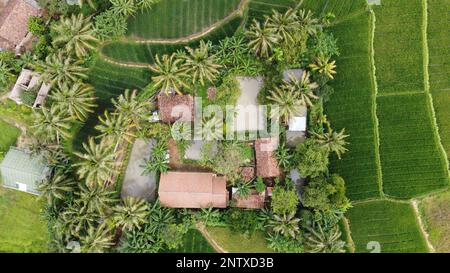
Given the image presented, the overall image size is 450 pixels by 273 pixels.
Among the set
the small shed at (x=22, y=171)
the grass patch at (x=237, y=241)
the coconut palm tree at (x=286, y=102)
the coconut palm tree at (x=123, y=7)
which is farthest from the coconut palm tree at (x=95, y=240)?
the coconut palm tree at (x=123, y=7)

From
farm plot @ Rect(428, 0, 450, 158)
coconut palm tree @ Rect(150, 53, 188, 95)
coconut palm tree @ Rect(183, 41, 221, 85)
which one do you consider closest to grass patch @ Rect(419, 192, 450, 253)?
farm plot @ Rect(428, 0, 450, 158)

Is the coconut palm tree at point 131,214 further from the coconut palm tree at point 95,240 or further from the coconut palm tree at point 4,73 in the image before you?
the coconut palm tree at point 4,73

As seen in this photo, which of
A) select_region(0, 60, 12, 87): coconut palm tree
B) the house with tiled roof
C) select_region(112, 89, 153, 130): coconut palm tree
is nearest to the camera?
select_region(112, 89, 153, 130): coconut palm tree

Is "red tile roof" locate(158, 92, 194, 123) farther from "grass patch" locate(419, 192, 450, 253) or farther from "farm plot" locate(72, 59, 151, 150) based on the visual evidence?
"grass patch" locate(419, 192, 450, 253)

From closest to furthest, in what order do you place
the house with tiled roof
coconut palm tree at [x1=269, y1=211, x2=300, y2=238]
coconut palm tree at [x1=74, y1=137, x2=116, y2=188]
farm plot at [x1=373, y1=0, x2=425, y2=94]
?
1. coconut palm tree at [x1=74, y1=137, x2=116, y2=188]
2. coconut palm tree at [x1=269, y1=211, x2=300, y2=238]
3. farm plot at [x1=373, y1=0, x2=425, y2=94]
4. the house with tiled roof

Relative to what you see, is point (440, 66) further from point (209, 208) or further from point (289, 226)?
point (209, 208)

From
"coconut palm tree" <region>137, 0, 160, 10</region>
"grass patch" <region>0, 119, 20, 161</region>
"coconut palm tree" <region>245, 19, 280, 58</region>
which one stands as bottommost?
"grass patch" <region>0, 119, 20, 161</region>

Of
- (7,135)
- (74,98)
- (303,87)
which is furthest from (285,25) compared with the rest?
(7,135)
